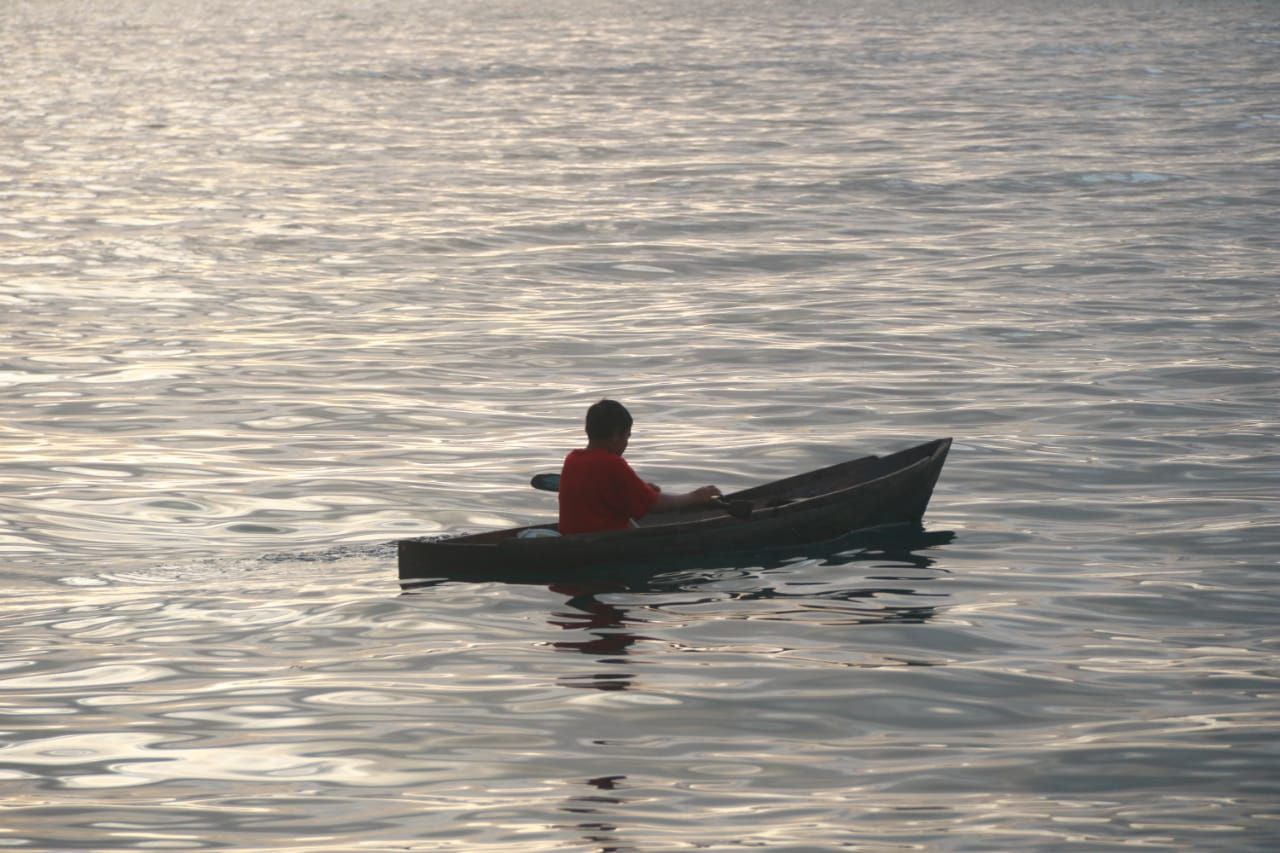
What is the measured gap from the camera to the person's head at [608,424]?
38.4 ft

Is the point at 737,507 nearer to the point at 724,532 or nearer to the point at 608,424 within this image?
the point at 724,532

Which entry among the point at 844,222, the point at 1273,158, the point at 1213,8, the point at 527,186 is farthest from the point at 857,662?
the point at 1213,8

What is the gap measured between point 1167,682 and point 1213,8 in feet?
334

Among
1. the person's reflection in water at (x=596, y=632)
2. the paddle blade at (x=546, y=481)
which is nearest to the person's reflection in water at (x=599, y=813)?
the person's reflection in water at (x=596, y=632)

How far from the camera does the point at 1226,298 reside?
922 inches

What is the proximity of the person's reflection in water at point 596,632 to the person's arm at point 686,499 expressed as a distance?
0.70m

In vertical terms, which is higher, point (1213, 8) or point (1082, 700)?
point (1213, 8)

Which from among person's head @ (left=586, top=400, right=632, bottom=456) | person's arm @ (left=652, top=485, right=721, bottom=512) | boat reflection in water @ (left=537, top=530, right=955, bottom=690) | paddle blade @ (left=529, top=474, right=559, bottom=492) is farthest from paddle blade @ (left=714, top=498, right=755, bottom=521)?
paddle blade @ (left=529, top=474, right=559, bottom=492)

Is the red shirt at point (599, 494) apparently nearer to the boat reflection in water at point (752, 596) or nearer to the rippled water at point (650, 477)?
the boat reflection in water at point (752, 596)

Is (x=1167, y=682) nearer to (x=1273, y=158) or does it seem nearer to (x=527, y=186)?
(x=527, y=186)

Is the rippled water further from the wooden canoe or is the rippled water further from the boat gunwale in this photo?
the boat gunwale

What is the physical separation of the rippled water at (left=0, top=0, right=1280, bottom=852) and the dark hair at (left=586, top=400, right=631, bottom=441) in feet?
3.41

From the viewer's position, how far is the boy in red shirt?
38.6 ft

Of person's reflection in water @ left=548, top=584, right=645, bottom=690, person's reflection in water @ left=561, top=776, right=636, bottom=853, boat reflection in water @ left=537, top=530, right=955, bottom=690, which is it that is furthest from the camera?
boat reflection in water @ left=537, top=530, right=955, bottom=690
